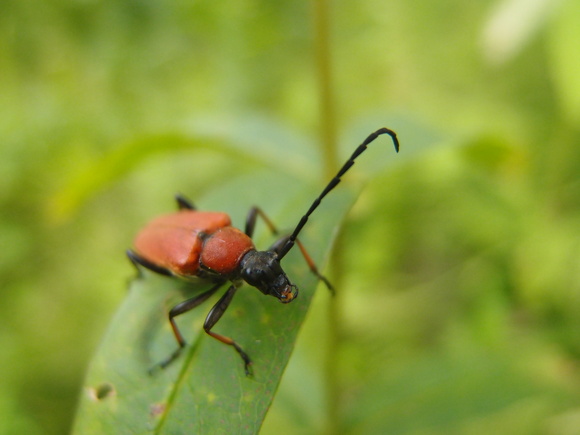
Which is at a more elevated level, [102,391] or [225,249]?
[225,249]

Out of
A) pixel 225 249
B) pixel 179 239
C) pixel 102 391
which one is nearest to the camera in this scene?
pixel 102 391

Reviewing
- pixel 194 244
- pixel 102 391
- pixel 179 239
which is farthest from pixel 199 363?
pixel 179 239

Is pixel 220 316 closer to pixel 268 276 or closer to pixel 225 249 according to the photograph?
pixel 268 276

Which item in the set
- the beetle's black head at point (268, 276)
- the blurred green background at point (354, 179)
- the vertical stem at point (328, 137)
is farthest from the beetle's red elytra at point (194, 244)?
the vertical stem at point (328, 137)

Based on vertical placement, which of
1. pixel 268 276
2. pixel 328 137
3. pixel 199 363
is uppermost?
pixel 328 137

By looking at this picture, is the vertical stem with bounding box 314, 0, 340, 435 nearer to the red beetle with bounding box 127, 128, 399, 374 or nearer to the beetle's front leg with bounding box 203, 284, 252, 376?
the red beetle with bounding box 127, 128, 399, 374
